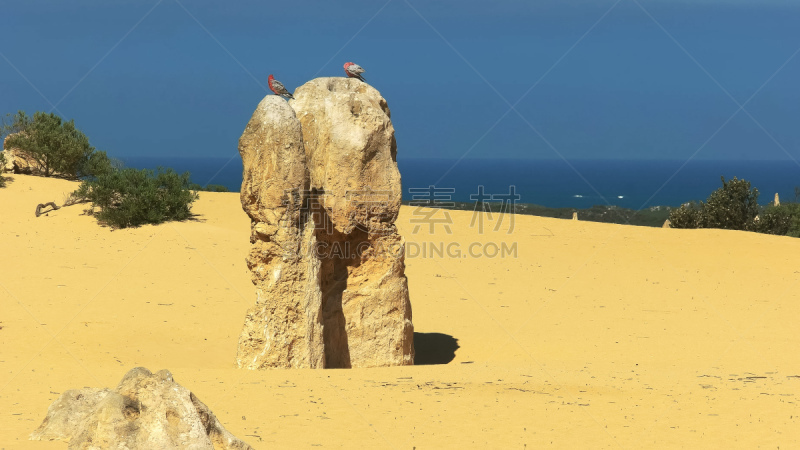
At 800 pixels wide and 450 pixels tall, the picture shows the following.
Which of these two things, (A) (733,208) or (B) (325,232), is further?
(A) (733,208)

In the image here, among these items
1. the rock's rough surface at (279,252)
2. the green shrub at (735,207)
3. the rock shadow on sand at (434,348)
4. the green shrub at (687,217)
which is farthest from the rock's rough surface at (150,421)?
the green shrub at (687,217)

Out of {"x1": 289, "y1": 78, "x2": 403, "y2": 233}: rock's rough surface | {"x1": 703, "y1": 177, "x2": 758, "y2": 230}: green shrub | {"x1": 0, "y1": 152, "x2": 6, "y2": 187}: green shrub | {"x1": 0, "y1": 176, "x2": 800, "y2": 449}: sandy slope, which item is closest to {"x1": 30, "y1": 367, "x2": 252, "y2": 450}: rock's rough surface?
{"x1": 0, "y1": 176, "x2": 800, "y2": 449}: sandy slope

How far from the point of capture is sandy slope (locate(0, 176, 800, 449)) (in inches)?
303

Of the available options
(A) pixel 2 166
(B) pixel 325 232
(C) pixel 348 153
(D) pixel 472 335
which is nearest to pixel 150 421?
(B) pixel 325 232

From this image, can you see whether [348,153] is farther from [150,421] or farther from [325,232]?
[150,421]

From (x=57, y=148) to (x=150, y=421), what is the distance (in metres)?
21.8

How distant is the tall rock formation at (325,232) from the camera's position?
32.3 ft

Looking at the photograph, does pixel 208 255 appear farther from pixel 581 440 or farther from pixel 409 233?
pixel 581 440

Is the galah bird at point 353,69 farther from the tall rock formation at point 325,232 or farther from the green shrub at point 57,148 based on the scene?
the green shrub at point 57,148

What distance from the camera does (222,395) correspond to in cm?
830

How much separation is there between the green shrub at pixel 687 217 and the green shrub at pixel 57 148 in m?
18.7

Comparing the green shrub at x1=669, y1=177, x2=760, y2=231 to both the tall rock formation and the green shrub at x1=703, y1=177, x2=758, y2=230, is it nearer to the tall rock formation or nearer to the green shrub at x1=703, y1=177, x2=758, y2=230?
the green shrub at x1=703, y1=177, x2=758, y2=230

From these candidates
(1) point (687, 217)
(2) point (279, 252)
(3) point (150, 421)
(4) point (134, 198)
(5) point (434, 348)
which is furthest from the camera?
(1) point (687, 217)

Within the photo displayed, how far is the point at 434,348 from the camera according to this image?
1272 cm
